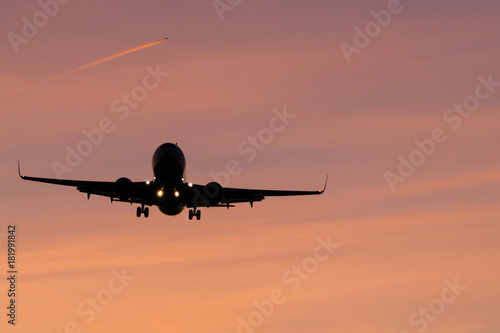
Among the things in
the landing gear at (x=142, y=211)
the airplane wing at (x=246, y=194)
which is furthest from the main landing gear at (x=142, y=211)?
the airplane wing at (x=246, y=194)

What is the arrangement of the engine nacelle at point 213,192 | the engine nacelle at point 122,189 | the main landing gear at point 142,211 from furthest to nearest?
the main landing gear at point 142,211, the engine nacelle at point 213,192, the engine nacelle at point 122,189

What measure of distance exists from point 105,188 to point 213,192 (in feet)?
32.3

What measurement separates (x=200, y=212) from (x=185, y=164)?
23.1 ft

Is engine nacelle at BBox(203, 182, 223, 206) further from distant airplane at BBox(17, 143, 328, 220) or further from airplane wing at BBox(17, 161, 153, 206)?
airplane wing at BBox(17, 161, 153, 206)

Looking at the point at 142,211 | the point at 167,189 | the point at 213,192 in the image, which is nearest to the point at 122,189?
the point at 167,189

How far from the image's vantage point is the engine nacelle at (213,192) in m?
86.4

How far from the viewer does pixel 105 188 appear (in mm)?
90062

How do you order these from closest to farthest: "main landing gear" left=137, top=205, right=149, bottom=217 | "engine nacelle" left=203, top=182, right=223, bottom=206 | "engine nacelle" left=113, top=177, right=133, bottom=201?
"engine nacelle" left=113, top=177, right=133, bottom=201 → "engine nacelle" left=203, top=182, right=223, bottom=206 → "main landing gear" left=137, top=205, right=149, bottom=217

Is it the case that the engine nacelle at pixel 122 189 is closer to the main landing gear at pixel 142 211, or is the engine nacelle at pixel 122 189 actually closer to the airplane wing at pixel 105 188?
the airplane wing at pixel 105 188

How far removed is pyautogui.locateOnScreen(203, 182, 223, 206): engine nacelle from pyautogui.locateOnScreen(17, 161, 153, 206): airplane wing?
4836mm

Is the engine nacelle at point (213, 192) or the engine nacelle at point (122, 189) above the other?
the engine nacelle at point (122, 189)

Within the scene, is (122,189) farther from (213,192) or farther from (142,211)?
(142,211)

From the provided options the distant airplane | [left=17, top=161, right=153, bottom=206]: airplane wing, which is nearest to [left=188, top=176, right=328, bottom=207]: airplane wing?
the distant airplane

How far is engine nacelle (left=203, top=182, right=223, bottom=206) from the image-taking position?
86.4 metres
